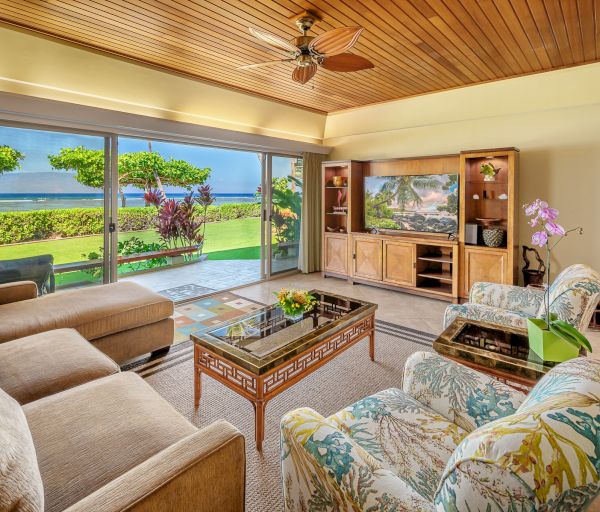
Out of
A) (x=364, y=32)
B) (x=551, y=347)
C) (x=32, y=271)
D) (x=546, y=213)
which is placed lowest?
(x=551, y=347)

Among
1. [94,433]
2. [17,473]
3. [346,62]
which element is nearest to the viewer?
[17,473]

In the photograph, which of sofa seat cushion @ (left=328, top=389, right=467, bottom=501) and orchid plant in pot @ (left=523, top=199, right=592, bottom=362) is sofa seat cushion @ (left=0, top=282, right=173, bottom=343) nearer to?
sofa seat cushion @ (left=328, top=389, right=467, bottom=501)

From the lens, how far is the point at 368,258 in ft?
18.2

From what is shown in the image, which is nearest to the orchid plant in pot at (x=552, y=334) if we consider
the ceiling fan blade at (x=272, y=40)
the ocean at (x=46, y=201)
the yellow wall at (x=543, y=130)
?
the ceiling fan blade at (x=272, y=40)

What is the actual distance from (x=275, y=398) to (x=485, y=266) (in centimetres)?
320

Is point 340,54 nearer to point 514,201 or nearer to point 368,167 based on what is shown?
point 514,201

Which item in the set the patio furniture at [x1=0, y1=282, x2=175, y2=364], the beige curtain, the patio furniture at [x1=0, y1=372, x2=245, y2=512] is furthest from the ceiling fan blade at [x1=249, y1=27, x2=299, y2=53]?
the beige curtain

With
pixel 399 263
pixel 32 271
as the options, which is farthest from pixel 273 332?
pixel 399 263

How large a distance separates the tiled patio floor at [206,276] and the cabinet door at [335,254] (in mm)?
1184

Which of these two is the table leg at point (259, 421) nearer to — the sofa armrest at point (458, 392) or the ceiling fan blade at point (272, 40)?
the sofa armrest at point (458, 392)

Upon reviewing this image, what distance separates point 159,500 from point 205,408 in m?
1.47

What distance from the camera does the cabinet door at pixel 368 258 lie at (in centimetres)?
541

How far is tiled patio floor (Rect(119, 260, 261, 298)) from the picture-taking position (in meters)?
5.96

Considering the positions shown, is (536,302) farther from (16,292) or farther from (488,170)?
(16,292)
